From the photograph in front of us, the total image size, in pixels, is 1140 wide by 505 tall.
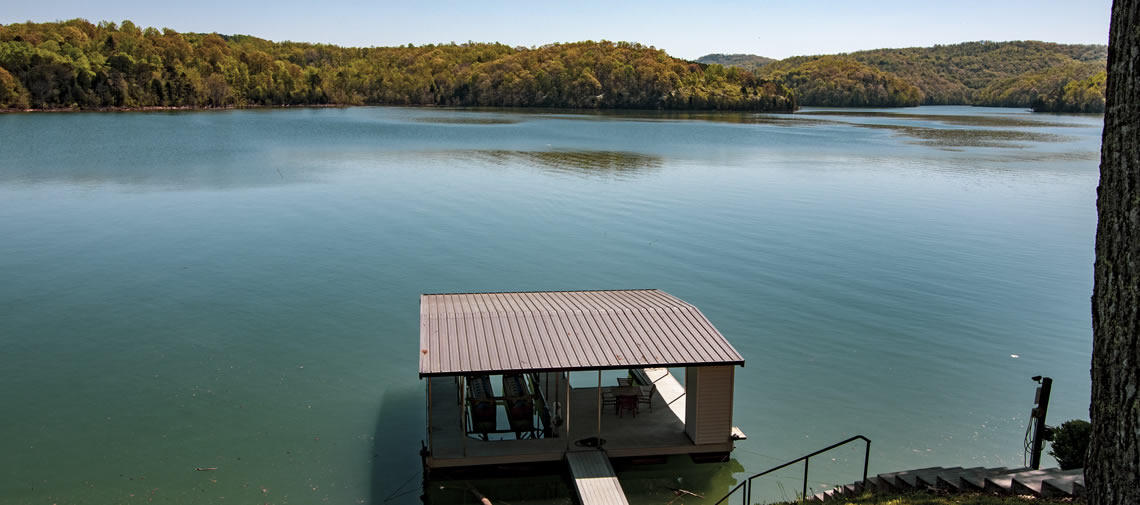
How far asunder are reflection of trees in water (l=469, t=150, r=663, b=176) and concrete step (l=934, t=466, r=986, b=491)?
123 ft

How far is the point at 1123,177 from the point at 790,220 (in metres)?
29.2

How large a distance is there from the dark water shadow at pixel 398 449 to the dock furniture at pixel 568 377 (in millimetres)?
393

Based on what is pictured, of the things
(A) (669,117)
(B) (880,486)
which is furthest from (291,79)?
(B) (880,486)

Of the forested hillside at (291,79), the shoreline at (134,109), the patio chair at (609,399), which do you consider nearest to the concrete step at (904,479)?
the patio chair at (609,399)

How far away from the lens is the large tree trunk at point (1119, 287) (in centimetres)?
410

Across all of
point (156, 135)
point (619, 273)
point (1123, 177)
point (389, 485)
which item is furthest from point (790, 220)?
point (156, 135)

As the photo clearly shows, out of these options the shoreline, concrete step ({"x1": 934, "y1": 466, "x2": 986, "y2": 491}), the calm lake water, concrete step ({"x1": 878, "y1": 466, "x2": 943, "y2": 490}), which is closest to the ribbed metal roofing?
the calm lake water

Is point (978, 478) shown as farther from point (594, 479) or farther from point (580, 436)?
point (580, 436)

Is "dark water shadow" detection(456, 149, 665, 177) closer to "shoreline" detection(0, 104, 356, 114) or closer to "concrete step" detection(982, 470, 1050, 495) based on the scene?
"concrete step" detection(982, 470, 1050, 495)

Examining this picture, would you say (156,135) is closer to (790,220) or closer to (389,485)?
(790,220)

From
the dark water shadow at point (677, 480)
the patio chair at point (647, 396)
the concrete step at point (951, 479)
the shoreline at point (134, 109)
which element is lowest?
the dark water shadow at point (677, 480)

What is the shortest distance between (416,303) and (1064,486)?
1490 centimetres

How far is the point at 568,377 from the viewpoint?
1202 centimetres

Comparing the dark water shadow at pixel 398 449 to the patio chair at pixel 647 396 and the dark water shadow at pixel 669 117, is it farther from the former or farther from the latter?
the dark water shadow at pixel 669 117
